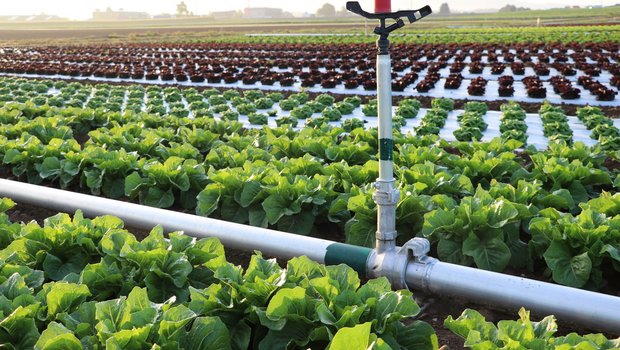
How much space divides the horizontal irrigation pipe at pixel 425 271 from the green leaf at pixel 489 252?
568 millimetres

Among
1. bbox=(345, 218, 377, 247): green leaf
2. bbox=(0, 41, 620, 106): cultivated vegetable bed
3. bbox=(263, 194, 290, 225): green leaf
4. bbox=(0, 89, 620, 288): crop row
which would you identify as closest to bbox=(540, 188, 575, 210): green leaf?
bbox=(0, 89, 620, 288): crop row

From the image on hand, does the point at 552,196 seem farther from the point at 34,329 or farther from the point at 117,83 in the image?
the point at 117,83

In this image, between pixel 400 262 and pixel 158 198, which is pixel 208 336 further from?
pixel 158 198

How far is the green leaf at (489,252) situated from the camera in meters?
4.34

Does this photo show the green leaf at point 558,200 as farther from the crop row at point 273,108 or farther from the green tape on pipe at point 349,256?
the crop row at point 273,108

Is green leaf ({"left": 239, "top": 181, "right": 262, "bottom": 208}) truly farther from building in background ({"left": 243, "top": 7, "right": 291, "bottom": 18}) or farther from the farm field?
building in background ({"left": 243, "top": 7, "right": 291, "bottom": 18})

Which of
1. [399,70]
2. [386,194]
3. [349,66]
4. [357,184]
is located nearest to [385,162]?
[386,194]

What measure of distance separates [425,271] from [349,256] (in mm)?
548

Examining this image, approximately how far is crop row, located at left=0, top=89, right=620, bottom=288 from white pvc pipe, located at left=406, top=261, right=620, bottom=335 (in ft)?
2.06

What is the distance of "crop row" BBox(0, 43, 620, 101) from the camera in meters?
15.0

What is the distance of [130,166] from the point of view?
21.1ft

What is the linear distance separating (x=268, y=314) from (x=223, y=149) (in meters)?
4.02

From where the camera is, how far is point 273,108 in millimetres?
12992

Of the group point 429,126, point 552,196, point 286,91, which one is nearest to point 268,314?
point 552,196
